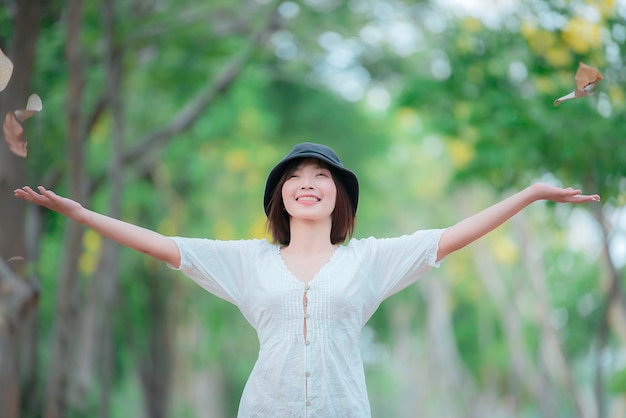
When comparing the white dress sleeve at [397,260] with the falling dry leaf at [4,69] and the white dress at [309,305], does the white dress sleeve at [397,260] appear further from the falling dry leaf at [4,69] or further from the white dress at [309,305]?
the falling dry leaf at [4,69]

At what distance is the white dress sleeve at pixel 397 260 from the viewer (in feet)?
13.3

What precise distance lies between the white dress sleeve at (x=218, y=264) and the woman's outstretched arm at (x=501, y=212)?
0.79 metres

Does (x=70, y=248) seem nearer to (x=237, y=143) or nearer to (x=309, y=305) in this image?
(x=237, y=143)

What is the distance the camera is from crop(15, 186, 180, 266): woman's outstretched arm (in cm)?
384

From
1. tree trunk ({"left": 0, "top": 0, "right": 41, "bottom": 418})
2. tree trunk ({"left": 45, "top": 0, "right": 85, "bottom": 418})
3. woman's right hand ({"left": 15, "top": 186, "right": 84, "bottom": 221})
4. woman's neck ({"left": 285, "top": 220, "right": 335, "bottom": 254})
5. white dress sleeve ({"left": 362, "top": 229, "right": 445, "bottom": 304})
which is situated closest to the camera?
woman's right hand ({"left": 15, "top": 186, "right": 84, "bottom": 221})

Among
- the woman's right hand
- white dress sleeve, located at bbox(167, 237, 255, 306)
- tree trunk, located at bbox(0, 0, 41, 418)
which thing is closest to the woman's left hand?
white dress sleeve, located at bbox(167, 237, 255, 306)

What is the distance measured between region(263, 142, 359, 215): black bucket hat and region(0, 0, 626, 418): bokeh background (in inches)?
149

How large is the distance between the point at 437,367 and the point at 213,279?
34186 mm

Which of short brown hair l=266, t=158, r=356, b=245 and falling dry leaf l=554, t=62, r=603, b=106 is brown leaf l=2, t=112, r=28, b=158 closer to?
short brown hair l=266, t=158, r=356, b=245

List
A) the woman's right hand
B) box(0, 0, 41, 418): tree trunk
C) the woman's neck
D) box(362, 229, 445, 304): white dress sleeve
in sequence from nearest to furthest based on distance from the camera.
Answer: the woman's right hand < box(362, 229, 445, 304): white dress sleeve < the woman's neck < box(0, 0, 41, 418): tree trunk

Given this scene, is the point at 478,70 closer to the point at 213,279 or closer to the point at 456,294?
the point at 213,279

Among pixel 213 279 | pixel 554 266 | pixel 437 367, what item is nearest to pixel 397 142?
pixel 554 266

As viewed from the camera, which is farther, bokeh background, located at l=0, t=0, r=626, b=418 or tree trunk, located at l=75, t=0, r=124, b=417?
tree trunk, located at l=75, t=0, r=124, b=417

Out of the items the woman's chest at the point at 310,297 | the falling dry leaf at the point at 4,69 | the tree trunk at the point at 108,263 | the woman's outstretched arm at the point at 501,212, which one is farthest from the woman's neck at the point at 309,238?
the tree trunk at the point at 108,263
